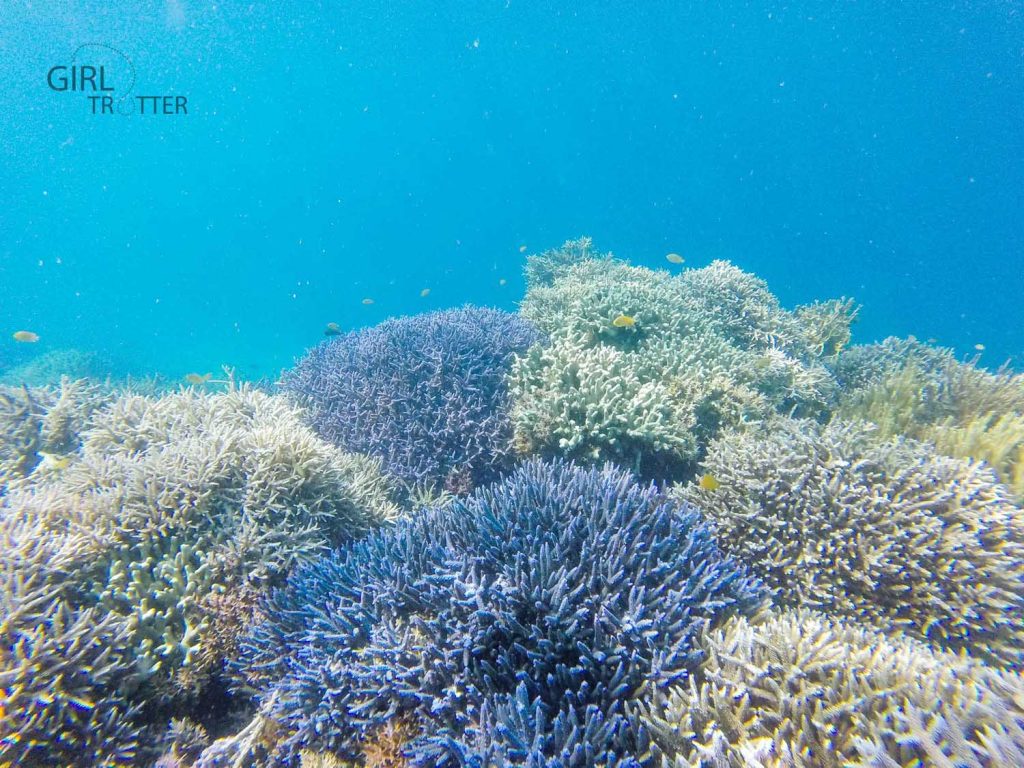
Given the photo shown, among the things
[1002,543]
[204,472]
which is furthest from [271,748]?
[1002,543]

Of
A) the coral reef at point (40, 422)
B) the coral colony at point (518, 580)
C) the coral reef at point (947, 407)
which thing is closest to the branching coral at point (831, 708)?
the coral colony at point (518, 580)

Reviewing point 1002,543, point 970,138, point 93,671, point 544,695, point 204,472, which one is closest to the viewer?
point 544,695

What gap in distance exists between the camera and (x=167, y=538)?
3832mm

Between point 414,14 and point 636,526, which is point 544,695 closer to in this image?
point 636,526

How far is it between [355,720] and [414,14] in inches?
4339

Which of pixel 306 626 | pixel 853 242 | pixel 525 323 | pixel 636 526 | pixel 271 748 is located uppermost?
pixel 853 242

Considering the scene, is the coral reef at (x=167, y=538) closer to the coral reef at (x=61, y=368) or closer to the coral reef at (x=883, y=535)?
the coral reef at (x=883, y=535)

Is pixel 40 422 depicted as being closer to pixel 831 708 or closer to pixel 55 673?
pixel 55 673

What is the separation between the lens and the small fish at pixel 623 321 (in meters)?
6.83

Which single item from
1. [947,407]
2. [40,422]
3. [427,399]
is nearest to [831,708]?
[427,399]

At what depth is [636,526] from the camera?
3.52m

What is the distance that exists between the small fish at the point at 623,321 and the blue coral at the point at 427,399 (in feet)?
4.41

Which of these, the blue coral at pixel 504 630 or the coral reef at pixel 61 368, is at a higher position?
the coral reef at pixel 61 368

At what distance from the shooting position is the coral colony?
2330 mm
